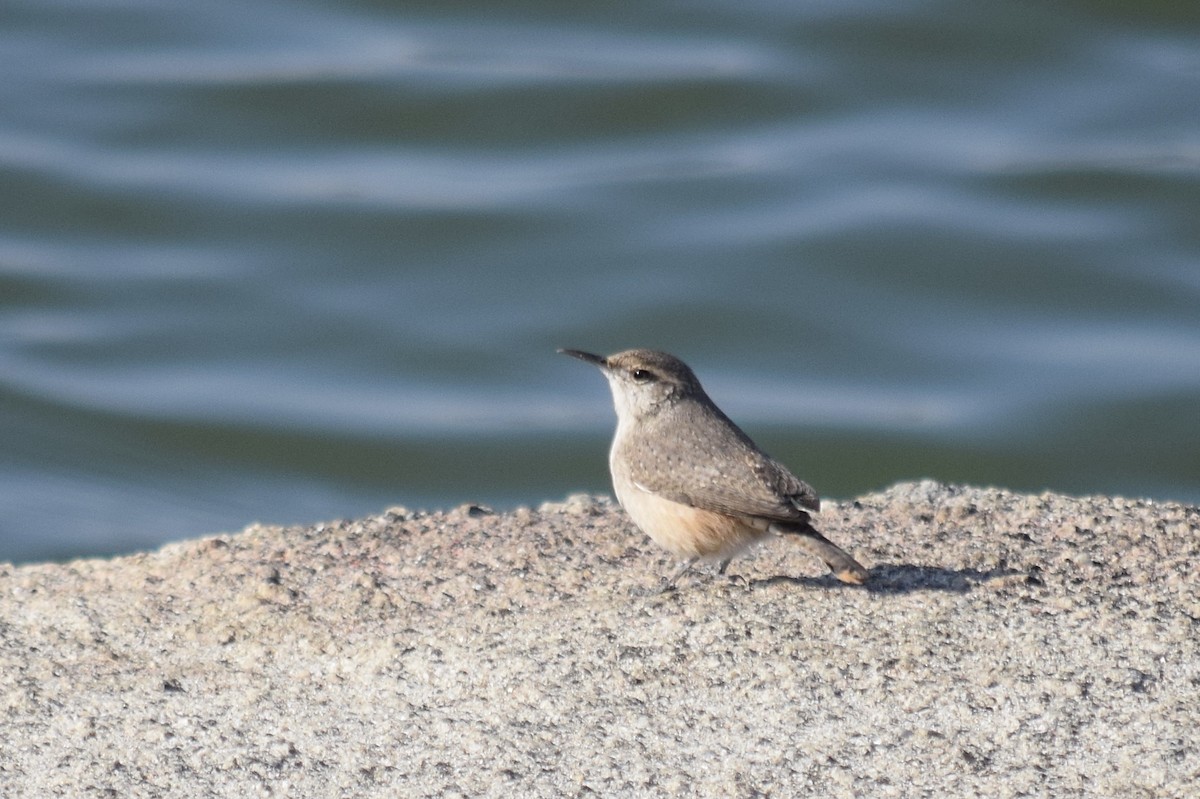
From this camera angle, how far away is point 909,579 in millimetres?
5477

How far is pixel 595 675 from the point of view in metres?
4.84

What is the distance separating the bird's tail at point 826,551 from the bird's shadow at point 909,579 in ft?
0.11

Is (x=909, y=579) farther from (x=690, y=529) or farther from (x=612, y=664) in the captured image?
(x=612, y=664)

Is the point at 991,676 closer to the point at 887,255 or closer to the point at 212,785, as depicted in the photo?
the point at 212,785

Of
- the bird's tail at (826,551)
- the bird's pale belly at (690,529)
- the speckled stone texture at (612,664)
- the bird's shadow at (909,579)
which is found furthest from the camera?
the bird's pale belly at (690,529)

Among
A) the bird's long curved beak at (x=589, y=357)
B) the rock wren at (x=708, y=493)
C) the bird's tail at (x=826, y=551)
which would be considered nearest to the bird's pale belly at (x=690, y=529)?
the rock wren at (x=708, y=493)

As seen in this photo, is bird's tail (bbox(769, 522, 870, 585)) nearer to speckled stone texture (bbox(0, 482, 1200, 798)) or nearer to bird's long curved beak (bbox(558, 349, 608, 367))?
speckled stone texture (bbox(0, 482, 1200, 798))

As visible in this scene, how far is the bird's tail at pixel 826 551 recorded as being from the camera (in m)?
5.28

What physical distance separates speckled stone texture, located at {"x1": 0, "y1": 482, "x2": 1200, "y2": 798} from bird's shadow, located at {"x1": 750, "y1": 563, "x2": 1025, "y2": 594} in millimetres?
16

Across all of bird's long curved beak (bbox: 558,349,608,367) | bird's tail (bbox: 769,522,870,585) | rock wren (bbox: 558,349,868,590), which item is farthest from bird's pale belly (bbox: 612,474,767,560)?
bird's long curved beak (bbox: 558,349,608,367)

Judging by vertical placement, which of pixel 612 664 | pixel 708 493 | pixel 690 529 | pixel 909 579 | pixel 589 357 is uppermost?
pixel 589 357

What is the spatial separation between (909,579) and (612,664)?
1.13 metres

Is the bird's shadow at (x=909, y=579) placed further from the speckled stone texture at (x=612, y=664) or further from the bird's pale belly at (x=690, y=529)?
the bird's pale belly at (x=690, y=529)

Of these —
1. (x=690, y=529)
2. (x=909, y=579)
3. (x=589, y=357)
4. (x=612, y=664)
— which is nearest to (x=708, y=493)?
(x=690, y=529)
